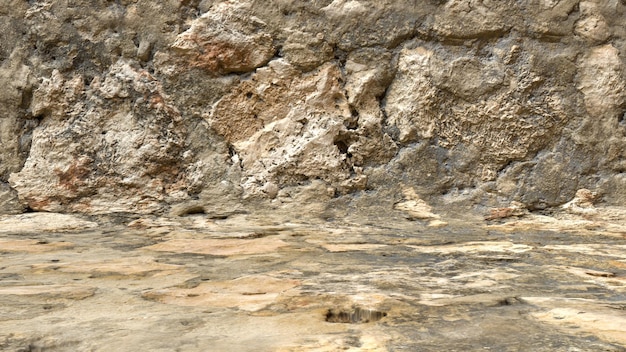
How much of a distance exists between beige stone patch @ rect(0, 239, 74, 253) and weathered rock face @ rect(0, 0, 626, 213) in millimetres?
538

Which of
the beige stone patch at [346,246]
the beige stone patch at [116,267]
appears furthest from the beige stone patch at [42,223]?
the beige stone patch at [346,246]

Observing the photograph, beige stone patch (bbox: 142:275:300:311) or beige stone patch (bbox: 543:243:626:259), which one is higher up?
beige stone patch (bbox: 142:275:300:311)

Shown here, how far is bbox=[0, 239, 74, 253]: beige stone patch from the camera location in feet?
8.30

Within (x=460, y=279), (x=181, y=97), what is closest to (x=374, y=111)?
(x=181, y=97)

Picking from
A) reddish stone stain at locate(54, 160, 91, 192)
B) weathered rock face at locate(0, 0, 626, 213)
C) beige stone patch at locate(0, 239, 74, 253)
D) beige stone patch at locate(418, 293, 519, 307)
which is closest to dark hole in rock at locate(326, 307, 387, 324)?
beige stone patch at locate(418, 293, 519, 307)

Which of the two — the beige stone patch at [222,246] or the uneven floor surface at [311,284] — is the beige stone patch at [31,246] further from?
the beige stone patch at [222,246]

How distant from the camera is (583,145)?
3141 mm

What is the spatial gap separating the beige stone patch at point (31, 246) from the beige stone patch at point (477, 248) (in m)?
1.28

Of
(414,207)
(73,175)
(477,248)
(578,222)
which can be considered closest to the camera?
(477,248)

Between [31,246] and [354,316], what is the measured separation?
155 centimetres

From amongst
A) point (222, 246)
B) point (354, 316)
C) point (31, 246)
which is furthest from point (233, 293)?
point (31, 246)

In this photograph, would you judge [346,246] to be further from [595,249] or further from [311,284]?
[595,249]

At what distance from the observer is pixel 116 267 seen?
85.7 inches

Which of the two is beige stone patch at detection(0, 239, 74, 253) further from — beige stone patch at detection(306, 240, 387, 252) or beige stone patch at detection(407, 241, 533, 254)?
beige stone patch at detection(407, 241, 533, 254)
